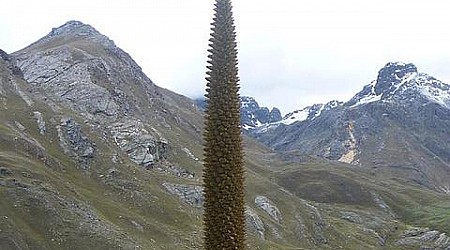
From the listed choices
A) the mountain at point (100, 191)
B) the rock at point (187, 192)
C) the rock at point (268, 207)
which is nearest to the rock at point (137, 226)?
the mountain at point (100, 191)

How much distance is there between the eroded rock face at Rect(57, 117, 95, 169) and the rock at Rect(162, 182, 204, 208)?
71.8 ft

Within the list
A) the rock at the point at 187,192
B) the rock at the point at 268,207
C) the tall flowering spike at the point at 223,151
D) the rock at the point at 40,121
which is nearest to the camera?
the tall flowering spike at the point at 223,151

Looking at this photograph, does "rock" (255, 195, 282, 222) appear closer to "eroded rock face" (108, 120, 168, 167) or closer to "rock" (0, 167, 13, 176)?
"eroded rock face" (108, 120, 168, 167)

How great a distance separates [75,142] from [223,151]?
15113cm

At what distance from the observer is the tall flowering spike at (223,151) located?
A: 19.2ft

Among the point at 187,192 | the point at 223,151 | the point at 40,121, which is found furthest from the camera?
the point at 187,192

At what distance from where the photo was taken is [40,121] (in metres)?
156

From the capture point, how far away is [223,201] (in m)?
5.86

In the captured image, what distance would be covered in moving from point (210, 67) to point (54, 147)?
481 feet

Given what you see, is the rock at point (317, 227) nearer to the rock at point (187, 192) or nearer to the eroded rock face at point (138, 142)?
the rock at point (187, 192)

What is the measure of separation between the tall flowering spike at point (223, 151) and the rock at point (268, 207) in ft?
582

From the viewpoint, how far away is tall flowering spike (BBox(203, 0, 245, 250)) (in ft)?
19.2

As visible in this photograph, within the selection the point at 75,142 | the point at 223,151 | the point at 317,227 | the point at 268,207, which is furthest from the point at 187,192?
the point at 223,151

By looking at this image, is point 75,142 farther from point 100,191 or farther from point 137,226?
point 137,226
